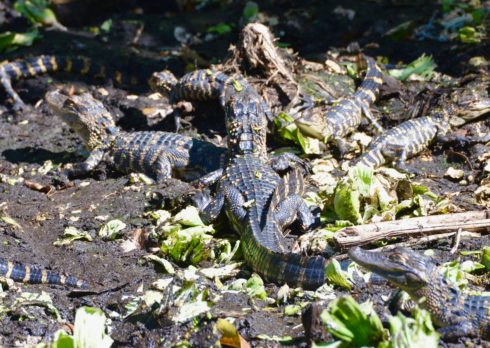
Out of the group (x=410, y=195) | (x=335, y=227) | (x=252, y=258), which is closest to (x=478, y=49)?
(x=410, y=195)

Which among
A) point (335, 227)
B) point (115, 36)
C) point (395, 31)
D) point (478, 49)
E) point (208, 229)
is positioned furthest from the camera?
point (115, 36)

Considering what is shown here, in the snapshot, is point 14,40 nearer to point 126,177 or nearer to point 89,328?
point 126,177

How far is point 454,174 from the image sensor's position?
24.9 ft

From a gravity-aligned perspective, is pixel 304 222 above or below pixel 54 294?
above

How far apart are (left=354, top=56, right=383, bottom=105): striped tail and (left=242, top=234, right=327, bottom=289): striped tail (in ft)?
11.6

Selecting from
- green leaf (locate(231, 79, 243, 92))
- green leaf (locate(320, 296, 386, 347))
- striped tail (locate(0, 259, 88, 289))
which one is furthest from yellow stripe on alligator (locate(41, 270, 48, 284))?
green leaf (locate(231, 79, 243, 92))

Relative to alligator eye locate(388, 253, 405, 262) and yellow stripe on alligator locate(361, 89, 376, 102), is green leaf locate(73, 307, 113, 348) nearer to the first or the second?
alligator eye locate(388, 253, 405, 262)

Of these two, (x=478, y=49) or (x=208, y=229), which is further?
(x=478, y=49)

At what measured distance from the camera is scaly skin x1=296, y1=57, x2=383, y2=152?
27.4 feet

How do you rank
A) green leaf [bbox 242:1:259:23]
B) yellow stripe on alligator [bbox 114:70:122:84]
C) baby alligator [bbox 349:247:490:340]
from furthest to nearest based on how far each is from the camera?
1. green leaf [bbox 242:1:259:23]
2. yellow stripe on alligator [bbox 114:70:122:84]
3. baby alligator [bbox 349:247:490:340]

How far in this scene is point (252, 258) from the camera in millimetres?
6090

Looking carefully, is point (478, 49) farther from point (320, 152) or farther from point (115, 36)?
point (115, 36)

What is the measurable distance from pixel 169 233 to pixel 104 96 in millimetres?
3940

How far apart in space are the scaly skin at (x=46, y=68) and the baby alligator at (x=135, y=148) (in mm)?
1446
